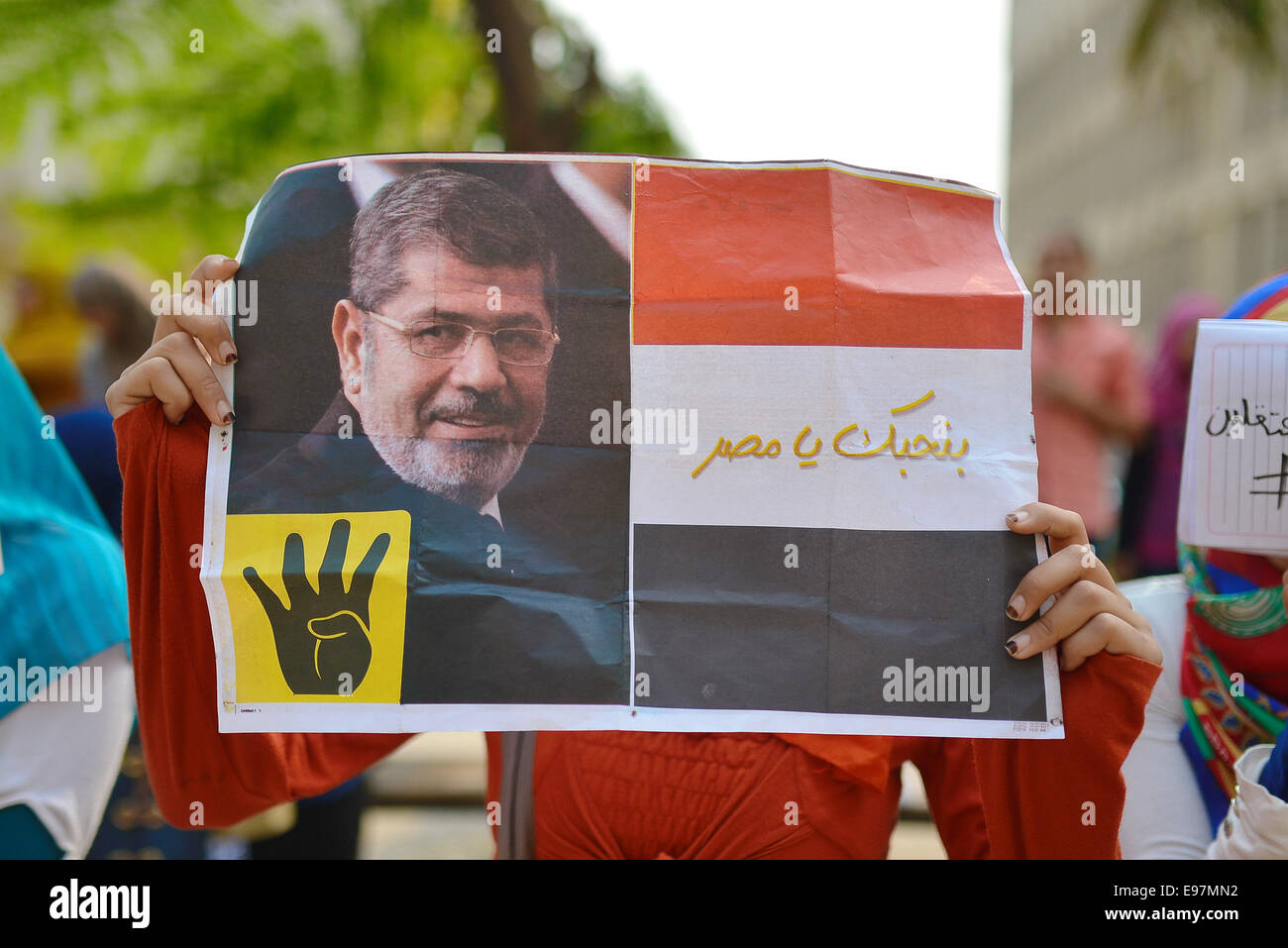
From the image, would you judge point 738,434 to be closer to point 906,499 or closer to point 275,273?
point 906,499

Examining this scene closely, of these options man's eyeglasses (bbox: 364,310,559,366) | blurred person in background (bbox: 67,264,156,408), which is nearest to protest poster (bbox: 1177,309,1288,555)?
man's eyeglasses (bbox: 364,310,559,366)

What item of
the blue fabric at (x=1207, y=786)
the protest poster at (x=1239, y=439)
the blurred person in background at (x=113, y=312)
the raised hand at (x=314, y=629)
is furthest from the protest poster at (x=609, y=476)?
the blurred person in background at (x=113, y=312)

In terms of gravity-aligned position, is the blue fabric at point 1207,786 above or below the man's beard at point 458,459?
below

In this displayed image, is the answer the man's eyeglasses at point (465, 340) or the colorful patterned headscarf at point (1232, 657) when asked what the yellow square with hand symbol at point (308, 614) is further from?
the colorful patterned headscarf at point (1232, 657)

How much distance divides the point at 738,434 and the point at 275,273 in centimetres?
73

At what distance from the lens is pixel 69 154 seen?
7273 millimetres

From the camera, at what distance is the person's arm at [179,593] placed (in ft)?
5.12

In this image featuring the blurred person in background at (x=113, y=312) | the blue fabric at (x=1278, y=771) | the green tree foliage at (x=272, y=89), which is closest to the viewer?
the blue fabric at (x=1278, y=771)

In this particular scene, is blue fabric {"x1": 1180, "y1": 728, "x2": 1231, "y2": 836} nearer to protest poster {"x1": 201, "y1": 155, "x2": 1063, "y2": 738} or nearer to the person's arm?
protest poster {"x1": 201, "y1": 155, "x2": 1063, "y2": 738}

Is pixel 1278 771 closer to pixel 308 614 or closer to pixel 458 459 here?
pixel 458 459

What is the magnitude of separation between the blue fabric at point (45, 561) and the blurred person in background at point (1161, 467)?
14.0ft

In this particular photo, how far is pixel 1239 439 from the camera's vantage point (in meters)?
1.75

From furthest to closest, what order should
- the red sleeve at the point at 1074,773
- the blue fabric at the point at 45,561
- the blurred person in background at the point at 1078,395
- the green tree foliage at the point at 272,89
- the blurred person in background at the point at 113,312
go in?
the green tree foliage at the point at 272,89, the blurred person in background at the point at 1078,395, the blurred person in background at the point at 113,312, the blue fabric at the point at 45,561, the red sleeve at the point at 1074,773
